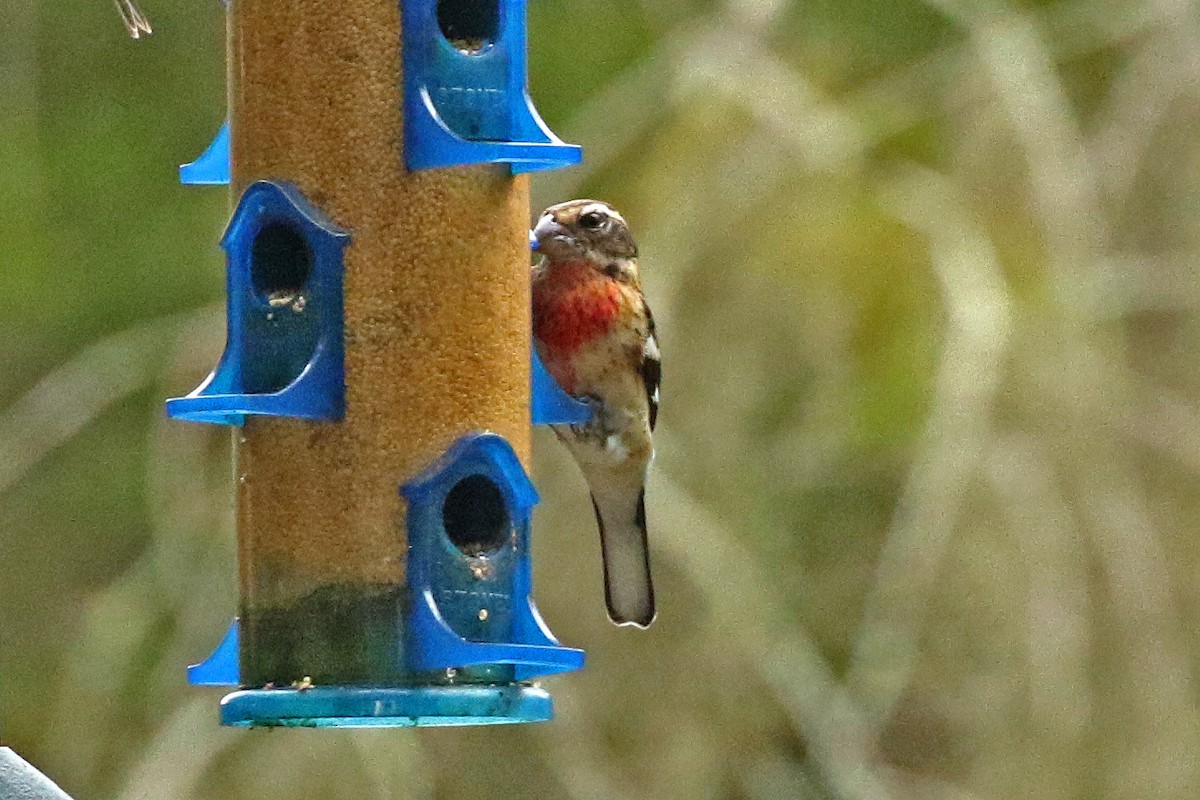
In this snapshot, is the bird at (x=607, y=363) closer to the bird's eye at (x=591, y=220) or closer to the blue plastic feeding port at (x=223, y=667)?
the bird's eye at (x=591, y=220)

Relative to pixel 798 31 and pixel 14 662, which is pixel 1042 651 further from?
pixel 14 662

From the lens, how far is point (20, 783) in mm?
3854

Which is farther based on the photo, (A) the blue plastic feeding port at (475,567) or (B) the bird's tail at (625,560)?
(B) the bird's tail at (625,560)

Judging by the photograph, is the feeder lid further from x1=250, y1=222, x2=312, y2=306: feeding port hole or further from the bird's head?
the bird's head

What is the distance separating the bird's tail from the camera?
18.4 ft

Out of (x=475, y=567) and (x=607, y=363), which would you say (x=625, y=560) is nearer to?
(x=607, y=363)

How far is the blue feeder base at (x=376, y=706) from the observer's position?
438cm

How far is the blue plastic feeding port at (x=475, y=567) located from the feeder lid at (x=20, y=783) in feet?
2.32

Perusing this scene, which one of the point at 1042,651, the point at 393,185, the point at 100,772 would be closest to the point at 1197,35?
the point at 1042,651

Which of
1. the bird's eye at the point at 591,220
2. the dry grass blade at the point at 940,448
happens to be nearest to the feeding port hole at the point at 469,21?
the bird's eye at the point at 591,220

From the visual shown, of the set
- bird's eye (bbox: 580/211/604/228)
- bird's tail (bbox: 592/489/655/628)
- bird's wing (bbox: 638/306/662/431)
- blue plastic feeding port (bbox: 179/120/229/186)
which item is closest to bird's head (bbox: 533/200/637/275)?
bird's eye (bbox: 580/211/604/228)

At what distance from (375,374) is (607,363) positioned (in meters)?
1.04

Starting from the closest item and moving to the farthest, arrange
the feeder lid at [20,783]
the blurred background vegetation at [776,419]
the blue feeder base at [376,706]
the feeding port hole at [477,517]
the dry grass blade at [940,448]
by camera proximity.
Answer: the feeder lid at [20,783] → the blue feeder base at [376,706] → the feeding port hole at [477,517] → the dry grass blade at [940,448] → the blurred background vegetation at [776,419]

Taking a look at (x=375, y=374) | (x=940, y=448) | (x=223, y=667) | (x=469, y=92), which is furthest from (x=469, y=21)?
(x=940, y=448)
